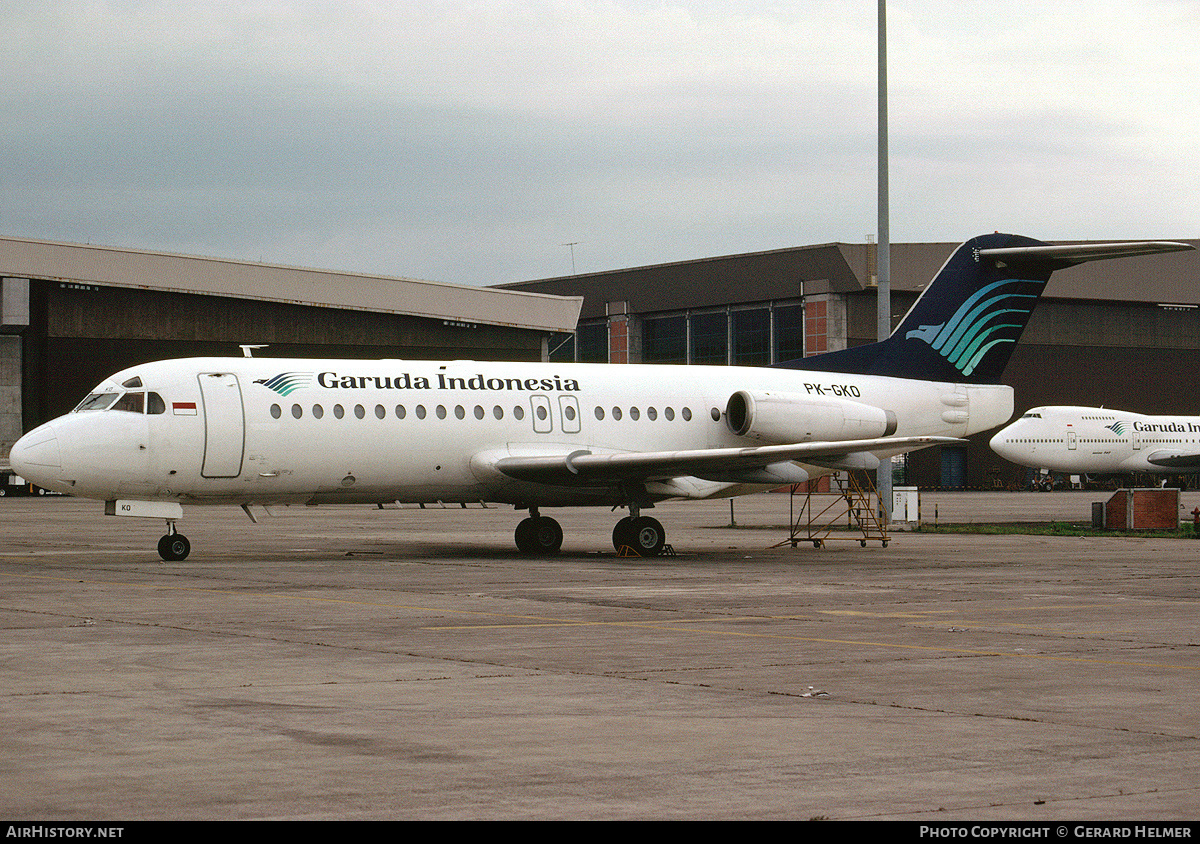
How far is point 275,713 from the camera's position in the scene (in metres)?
9.31

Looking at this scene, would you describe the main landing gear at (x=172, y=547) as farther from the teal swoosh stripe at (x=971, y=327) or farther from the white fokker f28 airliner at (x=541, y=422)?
the teal swoosh stripe at (x=971, y=327)

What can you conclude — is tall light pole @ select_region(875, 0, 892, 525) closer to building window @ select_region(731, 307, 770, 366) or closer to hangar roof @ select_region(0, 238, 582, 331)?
hangar roof @ select_region(0, 238, 582, 331)

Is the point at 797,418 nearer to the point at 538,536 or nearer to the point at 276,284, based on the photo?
the point at 538,536

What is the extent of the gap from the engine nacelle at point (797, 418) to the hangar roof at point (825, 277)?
54396 millimetres

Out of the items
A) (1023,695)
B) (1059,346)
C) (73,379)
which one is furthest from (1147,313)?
(1023,695)

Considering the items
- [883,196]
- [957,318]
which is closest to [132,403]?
[957,318]

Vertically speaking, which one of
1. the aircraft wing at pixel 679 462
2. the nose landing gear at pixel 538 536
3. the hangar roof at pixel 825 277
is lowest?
the nose landing gear at pixel 538 536

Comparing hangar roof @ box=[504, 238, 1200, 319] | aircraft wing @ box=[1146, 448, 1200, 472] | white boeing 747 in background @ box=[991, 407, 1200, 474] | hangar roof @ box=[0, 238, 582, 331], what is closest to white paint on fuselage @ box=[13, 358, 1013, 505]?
hangar roof @ box=[0, 238, 582, 331]

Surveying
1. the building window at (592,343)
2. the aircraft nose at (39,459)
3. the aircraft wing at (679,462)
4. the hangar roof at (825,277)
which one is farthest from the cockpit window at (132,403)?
the building window at (592,343)

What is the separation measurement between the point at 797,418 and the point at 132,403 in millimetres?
12622

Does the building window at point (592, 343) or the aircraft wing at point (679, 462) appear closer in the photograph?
the aircraft wing at point (679, 462)

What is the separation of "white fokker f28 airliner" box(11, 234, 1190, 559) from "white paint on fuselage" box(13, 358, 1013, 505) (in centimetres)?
4

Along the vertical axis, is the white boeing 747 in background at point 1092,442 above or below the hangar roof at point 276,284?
below

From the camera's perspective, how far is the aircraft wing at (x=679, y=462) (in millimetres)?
25547
